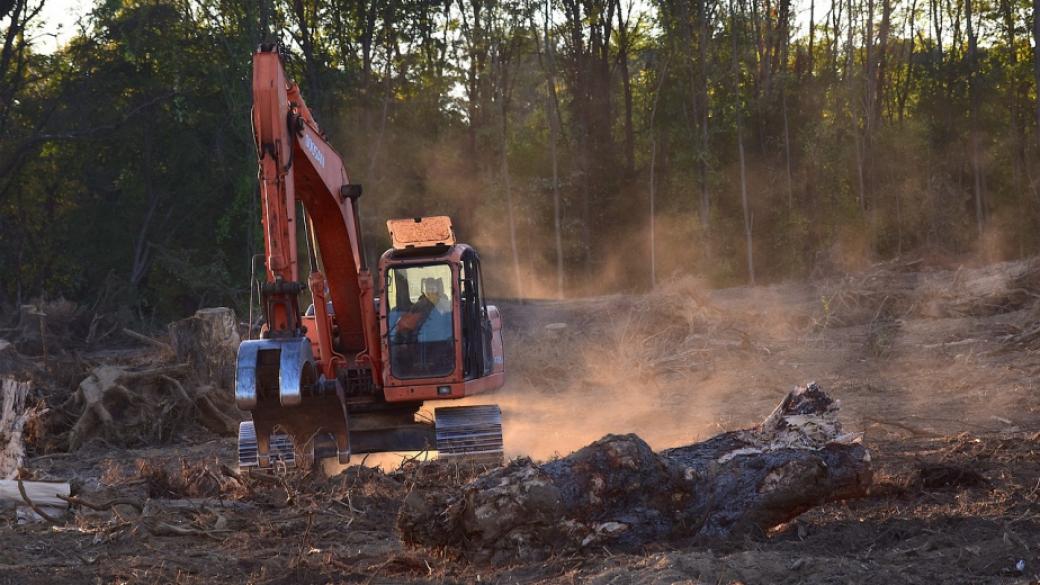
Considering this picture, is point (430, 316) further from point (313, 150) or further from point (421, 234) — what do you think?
point (313, 150)

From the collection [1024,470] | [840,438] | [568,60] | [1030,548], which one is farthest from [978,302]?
[568,60]

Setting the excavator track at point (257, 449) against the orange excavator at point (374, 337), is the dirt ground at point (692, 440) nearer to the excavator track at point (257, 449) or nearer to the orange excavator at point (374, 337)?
the excavator track at point (257, 449)

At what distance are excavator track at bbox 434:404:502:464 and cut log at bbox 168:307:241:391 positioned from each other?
219 inches

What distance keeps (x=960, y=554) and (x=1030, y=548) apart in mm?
407

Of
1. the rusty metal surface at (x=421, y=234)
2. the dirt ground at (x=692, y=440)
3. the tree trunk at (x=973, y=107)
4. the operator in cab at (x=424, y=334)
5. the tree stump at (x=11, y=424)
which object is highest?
the tree trunk at (x=973, y=107)

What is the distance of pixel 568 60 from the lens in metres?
45.6

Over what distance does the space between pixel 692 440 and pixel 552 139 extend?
29.5 m

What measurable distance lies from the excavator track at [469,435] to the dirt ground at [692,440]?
0.88 ft

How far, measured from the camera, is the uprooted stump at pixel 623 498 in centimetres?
760

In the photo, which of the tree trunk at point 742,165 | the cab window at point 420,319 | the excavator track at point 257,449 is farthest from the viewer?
the tree trunk at point 742,165

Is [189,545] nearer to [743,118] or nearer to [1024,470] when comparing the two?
[1024,470]

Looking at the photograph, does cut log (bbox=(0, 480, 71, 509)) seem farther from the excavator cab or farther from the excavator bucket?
the excavator cab

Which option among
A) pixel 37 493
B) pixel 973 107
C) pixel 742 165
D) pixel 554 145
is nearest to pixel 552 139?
pixel 554 145

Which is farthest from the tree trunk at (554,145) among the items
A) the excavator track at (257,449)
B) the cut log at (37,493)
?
the cut log at (37,493)
